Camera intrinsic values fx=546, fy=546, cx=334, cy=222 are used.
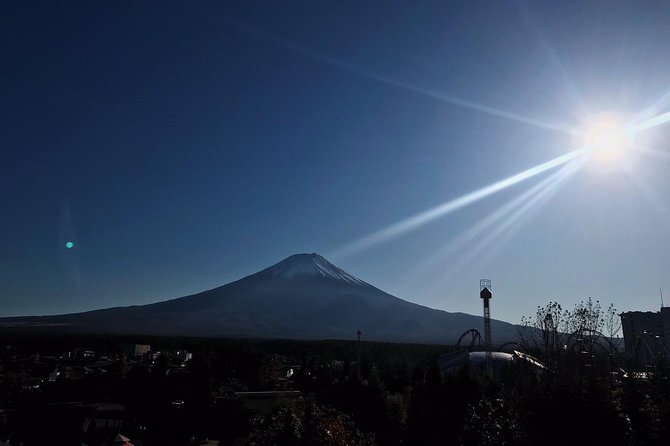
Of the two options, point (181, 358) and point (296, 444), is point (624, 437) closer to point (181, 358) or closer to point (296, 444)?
point (296, 444)

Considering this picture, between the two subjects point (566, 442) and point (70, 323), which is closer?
point (566, 442)

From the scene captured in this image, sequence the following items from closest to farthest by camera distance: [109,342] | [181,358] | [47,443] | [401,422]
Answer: [401,422] → [47,443] → [181,358] → [109,342]

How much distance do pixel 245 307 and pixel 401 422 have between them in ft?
531

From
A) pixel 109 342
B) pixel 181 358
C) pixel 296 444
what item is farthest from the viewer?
pixel 109 342

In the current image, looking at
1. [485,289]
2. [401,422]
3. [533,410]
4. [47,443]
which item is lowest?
[47,443]

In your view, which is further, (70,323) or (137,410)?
(70,323)

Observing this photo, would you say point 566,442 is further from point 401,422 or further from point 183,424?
point 183,424

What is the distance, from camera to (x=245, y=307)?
184m

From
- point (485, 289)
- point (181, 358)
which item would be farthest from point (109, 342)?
point (485, 289)

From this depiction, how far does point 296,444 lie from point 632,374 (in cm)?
1351

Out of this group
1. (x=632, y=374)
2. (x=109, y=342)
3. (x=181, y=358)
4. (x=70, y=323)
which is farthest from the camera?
(x=70, y=323)

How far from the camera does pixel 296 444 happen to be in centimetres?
1146

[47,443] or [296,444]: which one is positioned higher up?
[296,444]

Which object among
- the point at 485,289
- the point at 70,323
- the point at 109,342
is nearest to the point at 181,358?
the point at 109,342
